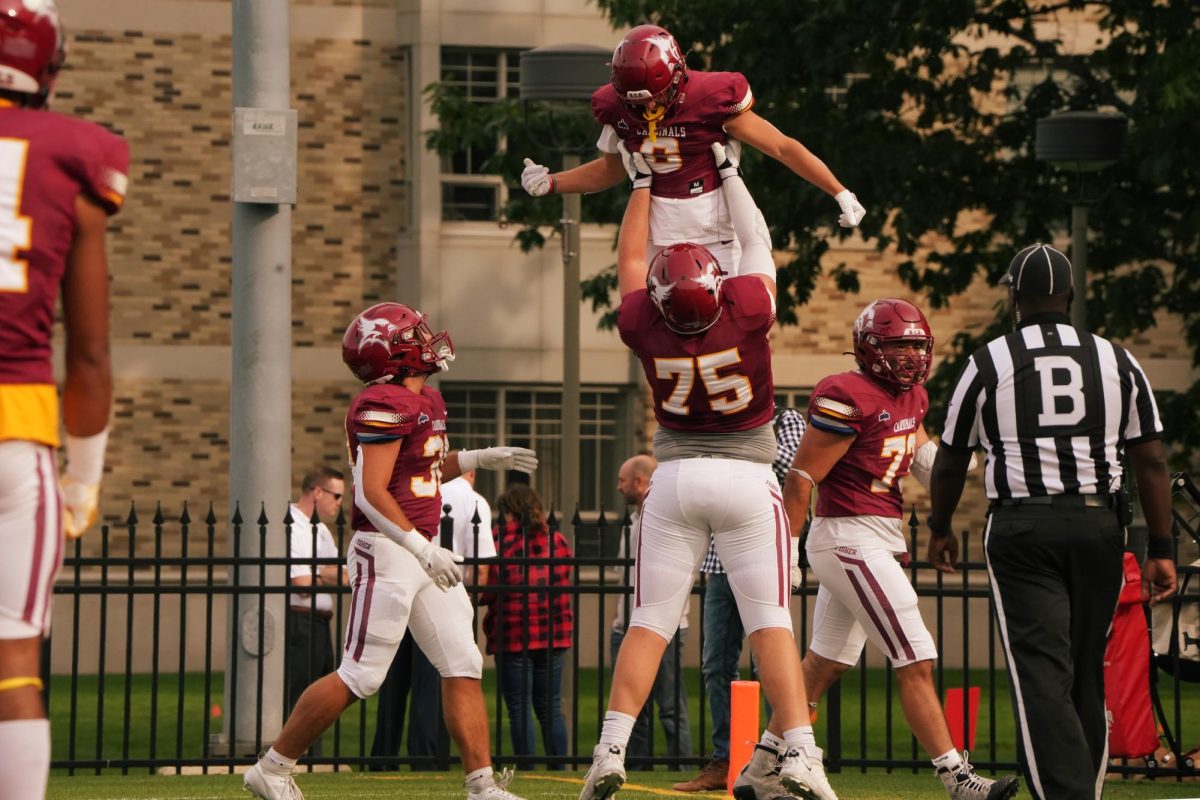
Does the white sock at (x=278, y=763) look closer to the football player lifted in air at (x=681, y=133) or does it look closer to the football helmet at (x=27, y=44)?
the football player lifted in air at (x=681, y=133)

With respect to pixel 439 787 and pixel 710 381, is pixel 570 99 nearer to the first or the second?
pixel 439 787

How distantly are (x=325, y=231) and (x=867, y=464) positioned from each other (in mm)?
18149

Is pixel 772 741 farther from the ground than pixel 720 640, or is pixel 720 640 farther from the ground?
pixel 720 640

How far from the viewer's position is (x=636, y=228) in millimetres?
8305

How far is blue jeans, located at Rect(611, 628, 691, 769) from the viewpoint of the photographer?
12.1 meters

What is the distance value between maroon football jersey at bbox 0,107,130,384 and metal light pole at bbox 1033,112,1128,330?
1246cm

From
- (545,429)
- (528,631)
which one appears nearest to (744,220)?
(528,631)

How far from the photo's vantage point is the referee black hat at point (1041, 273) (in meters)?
7.64

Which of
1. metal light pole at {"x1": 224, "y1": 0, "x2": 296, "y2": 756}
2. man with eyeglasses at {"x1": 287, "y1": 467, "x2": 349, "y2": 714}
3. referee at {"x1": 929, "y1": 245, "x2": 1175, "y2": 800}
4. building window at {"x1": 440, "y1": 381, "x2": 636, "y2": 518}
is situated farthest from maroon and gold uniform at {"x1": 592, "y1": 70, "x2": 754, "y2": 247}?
building window at {"x1": 440, "y1": 381, "x2": 636, "y2": 518}

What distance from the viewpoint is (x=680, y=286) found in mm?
7426

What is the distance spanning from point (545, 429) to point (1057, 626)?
19.4 metres

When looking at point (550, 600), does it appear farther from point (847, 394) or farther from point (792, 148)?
point (792, 148)

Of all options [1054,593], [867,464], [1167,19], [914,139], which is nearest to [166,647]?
[914,139]

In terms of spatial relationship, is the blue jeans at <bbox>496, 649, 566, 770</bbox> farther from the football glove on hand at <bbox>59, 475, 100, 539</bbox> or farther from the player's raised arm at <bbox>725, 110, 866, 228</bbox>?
the football glove on hand at <bbox>59, 475, 100, 539</bbox>
